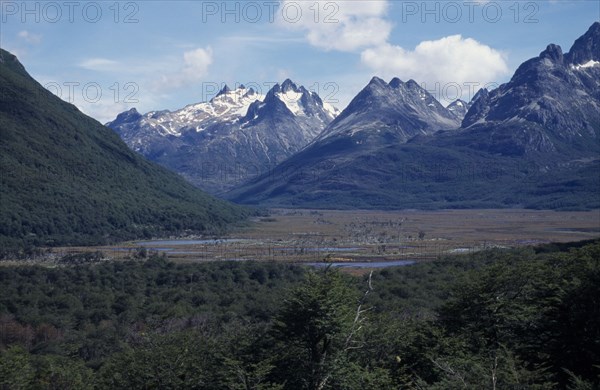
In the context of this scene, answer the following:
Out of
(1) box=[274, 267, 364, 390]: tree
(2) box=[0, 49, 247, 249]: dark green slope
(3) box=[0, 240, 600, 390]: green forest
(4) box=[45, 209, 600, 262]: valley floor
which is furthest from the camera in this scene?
(2) box=[0, 49, 247, 249]: dark green slope

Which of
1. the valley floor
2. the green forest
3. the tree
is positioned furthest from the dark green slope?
the tree

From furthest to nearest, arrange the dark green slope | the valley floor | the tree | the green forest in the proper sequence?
the dark green slope, the valley floor, the tree, the green forest

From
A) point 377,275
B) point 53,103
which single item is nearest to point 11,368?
point 377,275

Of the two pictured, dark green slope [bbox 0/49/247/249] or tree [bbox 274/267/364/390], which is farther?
dark green slope [bbox 0/49/247/249]

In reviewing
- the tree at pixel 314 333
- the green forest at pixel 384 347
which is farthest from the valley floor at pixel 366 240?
the tree at pixel 314 333

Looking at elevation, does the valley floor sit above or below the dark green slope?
below

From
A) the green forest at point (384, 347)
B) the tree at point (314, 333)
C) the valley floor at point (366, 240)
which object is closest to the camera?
the green forest at point (384, 347)

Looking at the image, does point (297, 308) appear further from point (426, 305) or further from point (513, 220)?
point (513, 220)

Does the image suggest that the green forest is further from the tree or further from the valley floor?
the valley floor

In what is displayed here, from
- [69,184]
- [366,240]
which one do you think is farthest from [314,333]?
[69,184]

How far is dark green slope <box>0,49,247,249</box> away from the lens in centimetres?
13562

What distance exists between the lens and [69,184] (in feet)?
497

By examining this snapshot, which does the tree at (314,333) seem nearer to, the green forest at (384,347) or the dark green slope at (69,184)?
the green forest at (384,347)

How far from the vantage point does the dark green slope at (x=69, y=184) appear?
136 m
